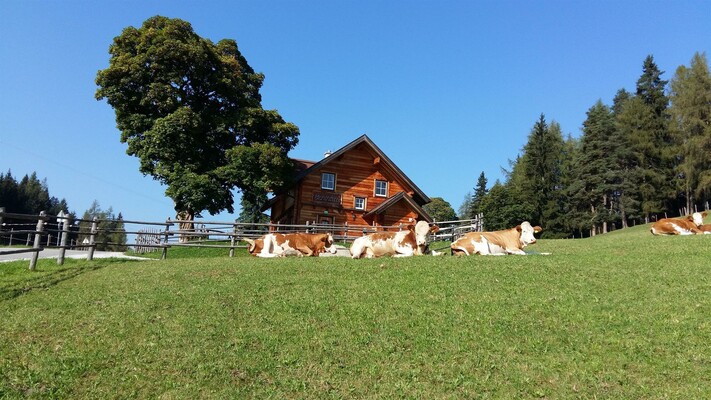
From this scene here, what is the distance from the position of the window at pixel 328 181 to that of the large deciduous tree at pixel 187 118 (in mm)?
3693

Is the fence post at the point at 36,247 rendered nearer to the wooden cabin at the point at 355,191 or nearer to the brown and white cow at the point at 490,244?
the brown and white cow at the point at 490,244

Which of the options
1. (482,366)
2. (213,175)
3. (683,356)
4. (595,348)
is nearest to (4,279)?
(482,366)

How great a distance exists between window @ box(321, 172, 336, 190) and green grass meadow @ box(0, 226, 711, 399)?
25.8 m

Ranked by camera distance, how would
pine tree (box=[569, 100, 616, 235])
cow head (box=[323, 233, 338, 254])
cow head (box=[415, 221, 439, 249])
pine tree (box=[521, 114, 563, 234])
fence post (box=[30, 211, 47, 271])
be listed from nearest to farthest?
fence post (box=[30, 211, 47, 271]) < cow head (box=[415, 221, 439, 249]) < cow head (box=[323, 233, 338, 254]) < pine tree (box=[569, 100, 616, 235]) < pine tree (box=[521, 114, 563, 234])

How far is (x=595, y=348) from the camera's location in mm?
5988

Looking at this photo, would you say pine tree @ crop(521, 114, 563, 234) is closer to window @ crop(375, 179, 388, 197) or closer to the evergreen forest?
the evergreen forest

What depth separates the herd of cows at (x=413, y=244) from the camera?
13758mm

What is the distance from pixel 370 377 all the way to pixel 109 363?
323 centimetres

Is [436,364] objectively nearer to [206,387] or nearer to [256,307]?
[206,387]

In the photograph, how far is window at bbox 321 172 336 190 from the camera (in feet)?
119

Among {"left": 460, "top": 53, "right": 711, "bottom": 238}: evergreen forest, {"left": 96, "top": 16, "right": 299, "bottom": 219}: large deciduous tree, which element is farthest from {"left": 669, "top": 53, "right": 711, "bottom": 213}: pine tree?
{"left": 96, "top": 16, "right": 299, "bottom": 219}: large deciduous tree

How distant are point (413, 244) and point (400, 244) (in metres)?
0.40

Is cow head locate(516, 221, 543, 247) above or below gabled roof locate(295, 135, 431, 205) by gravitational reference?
below

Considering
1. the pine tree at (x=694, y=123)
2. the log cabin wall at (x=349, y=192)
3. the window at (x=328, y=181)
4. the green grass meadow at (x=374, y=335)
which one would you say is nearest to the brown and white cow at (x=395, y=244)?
the green grass meadow at (x=374, y=335)
